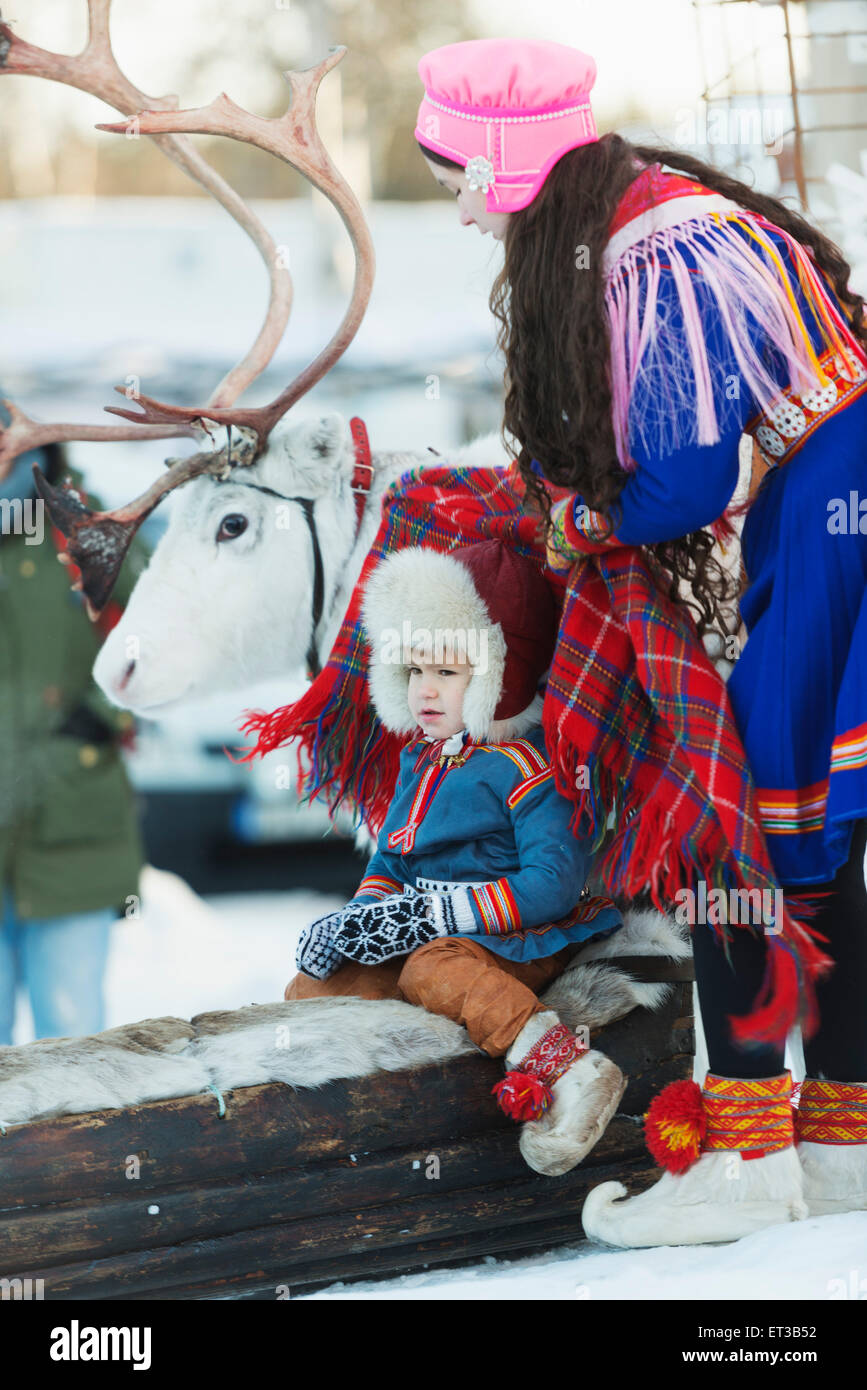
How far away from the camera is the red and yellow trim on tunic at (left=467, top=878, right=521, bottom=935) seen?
1613mm

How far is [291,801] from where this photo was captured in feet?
12.4

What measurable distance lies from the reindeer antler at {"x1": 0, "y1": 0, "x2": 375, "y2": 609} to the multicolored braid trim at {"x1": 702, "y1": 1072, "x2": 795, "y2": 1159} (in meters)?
1.19

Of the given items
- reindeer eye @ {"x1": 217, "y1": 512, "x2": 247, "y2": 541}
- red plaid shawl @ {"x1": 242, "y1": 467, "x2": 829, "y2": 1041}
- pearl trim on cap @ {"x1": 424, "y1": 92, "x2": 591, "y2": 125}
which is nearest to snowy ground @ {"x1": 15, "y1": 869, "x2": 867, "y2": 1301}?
red plaid shawl @ {"x1": 242, "y1": 467, "x2": 829, "y2": 1041}

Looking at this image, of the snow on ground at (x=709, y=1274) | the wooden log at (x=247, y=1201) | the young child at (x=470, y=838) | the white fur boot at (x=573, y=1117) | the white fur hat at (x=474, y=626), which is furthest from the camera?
the white fur hat at (x=474, y=626)

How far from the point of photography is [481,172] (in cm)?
139

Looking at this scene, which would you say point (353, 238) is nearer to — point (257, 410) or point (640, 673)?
point (257, 410)

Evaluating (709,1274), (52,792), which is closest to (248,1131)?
(709,1274)

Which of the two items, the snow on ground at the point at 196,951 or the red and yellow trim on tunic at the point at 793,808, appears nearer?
the red and yellow trim on tunic at the point at 793,808

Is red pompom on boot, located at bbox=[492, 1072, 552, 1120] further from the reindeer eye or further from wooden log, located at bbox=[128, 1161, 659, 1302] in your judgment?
the reindeer eye

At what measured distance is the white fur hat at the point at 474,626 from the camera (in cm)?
168

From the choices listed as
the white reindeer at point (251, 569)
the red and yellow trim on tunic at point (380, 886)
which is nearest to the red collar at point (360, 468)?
the white reindeer at point (251, 569)

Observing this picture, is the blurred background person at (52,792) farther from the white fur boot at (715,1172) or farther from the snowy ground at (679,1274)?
the white fur boot at (715,1172)

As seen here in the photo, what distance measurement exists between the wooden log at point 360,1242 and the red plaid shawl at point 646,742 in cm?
40

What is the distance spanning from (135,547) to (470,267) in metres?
1.27
